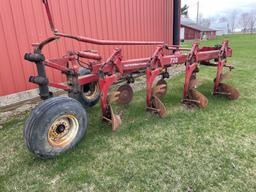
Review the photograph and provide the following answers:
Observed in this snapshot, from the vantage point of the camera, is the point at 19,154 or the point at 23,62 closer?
the point at 19,154

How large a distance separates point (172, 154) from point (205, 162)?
36 centimetres

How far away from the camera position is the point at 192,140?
2.80 m

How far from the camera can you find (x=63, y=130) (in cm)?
249

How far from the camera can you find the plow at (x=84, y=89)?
2260 millimetres

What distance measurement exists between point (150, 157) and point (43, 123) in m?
1.18

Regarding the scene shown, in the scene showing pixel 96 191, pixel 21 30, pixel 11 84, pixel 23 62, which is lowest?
pixel 96 191

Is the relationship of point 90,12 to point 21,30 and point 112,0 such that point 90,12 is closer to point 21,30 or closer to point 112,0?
point 112,0

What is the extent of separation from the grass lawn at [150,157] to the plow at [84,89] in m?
0.20

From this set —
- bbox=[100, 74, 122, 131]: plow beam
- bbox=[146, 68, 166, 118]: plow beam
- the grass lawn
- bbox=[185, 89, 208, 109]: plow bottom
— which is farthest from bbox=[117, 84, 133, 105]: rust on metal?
bbox=[185, 89, 208, 109]: plow bottom

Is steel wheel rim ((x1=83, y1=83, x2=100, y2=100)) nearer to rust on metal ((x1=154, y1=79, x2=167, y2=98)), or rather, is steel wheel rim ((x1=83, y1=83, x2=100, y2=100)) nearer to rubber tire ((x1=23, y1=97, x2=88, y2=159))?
rust on metal ((x1=154, y1=79, x2=167, y2=98))

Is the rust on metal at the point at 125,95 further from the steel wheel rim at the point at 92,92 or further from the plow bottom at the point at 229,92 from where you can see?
the plow bottom at the point at 229,92

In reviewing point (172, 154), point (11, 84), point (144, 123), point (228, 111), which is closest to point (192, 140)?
point (172, 154)

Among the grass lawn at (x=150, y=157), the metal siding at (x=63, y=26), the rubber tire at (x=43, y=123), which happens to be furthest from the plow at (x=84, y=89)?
A: the metal siding at (x=63, y=26)

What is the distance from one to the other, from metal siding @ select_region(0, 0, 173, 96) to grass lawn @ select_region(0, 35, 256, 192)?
47.6 inches
